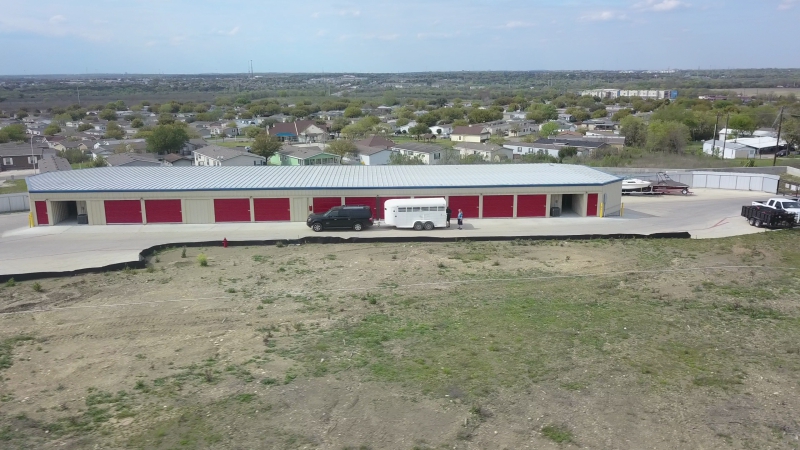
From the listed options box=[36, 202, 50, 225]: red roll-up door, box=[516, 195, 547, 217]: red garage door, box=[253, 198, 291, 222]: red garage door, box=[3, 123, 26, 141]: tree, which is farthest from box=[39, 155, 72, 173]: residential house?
box=[516, 195, 547, 217]: red garage door

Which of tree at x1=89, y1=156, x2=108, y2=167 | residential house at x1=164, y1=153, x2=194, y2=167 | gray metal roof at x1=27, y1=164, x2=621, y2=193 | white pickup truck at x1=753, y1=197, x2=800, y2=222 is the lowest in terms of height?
residential house at x1=164, y1=153, x2=194, y2=167

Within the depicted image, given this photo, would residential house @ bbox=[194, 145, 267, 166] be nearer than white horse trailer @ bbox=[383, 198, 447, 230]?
No

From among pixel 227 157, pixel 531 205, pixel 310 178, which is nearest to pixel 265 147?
pixel 227 157

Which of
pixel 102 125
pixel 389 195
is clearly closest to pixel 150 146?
pixel 389 195

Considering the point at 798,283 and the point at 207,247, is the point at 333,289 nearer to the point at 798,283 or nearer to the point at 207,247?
the point at 207,247

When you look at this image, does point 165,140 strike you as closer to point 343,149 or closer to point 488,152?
point 343,149

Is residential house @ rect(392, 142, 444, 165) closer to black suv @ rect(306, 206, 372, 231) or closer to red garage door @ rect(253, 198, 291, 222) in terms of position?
red garage door @ rect(253, 198, 291, 222)

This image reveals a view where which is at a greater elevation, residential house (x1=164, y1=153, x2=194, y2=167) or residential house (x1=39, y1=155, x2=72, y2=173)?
residential house (x1=39, y1=155, x2=72, y2=173)

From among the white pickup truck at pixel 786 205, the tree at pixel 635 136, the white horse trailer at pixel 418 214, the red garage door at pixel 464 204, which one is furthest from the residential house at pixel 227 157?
the tree at pixel 635 136
